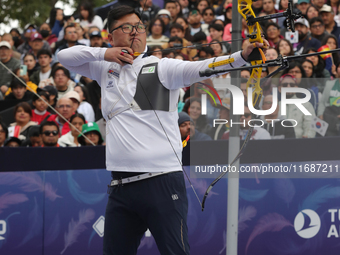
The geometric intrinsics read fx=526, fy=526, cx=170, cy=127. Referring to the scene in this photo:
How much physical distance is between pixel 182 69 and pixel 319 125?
9.44 ft

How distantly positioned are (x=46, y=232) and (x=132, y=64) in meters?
2.60

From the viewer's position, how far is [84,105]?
294 inches

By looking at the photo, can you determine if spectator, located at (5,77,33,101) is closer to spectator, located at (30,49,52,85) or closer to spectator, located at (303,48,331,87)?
spectator, located at (30,49,52,85)

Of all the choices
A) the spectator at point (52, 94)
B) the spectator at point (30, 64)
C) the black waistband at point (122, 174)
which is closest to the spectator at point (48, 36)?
the spectator at point (30, 64)

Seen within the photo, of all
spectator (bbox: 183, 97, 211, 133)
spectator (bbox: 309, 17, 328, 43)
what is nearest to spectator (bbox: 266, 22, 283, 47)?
spectator (bbox: 309, 17, 328, 43)

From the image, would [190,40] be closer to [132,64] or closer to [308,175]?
[308,175]

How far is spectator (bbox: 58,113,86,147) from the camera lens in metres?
6.46

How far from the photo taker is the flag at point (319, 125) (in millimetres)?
5469

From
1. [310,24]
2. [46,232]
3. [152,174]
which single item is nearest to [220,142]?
[46,232]

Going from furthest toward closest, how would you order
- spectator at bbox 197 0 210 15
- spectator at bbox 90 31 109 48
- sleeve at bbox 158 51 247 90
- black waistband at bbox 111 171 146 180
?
1. spectator at bbox 197 0 210 15
2. spectator at bbox 90 31 109 48
3. black waistband at bbox 111 171 146 180
4. sleeve at bbox 158 51 247 90

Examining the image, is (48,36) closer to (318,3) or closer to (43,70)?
(43,70)

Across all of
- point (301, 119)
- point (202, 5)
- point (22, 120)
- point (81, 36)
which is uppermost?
point (202, 5)

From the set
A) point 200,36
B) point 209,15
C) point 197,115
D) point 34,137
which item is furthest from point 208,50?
point 34,137

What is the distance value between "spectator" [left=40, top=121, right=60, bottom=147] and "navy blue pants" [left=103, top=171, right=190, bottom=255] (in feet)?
10.2
